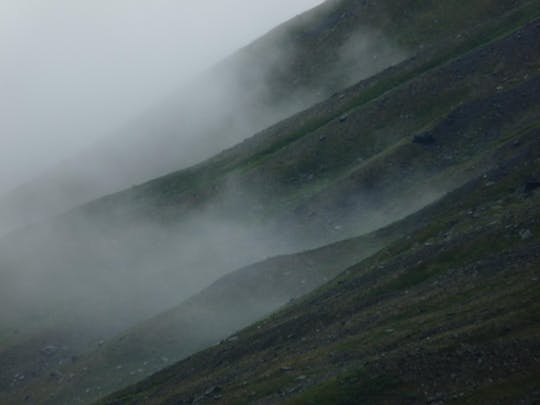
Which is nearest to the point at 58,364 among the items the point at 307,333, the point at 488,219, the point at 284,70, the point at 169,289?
the point at 169,289

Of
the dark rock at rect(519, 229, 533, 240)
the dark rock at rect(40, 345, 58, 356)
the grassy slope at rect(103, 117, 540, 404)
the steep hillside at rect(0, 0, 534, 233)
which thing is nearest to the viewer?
the grassy slope at rect(103, 117, 540, 404)

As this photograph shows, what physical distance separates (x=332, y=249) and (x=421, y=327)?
1259 inches

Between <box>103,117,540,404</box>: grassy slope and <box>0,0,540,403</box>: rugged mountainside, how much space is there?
0.16 meters

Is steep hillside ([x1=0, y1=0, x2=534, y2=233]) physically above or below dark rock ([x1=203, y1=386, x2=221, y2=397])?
above

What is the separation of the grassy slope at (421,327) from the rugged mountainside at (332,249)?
159mm

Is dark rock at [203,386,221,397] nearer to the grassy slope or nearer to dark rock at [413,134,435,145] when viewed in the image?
the grassy slope

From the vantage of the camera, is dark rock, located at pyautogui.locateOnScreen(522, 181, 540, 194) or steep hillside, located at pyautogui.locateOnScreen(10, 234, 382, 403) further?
steep hillside, located at pyautogui.locateOnScreen(10, 234, 382, 403)

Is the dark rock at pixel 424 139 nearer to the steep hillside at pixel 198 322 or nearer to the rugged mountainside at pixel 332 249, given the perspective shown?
the rugged mountainside at pixel 332 249

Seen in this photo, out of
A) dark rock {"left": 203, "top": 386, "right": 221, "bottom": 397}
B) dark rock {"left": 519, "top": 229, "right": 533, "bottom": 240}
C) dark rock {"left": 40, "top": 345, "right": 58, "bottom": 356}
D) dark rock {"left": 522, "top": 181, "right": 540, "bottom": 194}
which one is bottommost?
dark rock {"left": 203, "top": 386, "right": 221, "bottom": 397}

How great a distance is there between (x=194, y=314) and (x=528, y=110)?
37230 millimetres

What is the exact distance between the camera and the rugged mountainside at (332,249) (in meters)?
52.4

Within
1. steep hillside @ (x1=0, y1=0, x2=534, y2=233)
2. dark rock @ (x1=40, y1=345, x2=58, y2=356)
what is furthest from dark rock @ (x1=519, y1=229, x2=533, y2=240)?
steep hillside @ (x1=0, y1=0, x2=534, y2=233)

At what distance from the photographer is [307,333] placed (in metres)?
61.9

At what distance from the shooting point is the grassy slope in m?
44.8
